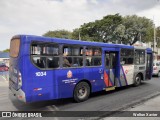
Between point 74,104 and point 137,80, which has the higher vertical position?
point 137,80

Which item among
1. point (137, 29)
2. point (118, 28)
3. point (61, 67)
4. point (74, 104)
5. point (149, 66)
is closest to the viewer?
point (61, 67)

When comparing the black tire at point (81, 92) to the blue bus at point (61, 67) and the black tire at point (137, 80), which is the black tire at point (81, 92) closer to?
the blue bus at point (61, 67)

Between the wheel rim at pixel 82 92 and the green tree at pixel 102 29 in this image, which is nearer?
the wheel rim at pixel 82 92

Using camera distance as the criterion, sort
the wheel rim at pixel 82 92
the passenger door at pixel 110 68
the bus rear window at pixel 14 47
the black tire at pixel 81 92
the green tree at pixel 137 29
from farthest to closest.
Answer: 1. the green tree at pixel 137 29
2. the passenger door at pixel 110 68
3. the wheel rim at pixel 82 92
4. the black tire at pixel 81 92
5. the bus rear window at pixel 14 47

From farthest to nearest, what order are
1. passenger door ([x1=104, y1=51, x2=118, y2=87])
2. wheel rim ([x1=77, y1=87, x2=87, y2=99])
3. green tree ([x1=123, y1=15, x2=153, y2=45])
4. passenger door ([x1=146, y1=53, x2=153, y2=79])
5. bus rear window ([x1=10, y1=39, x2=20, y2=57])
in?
1. green tree ([x1=123, y1=15, x2=153, y2=45])
2. passenger door ([x1=146, y1=53, x2=153, y2=79])
3. passenger door ([x1=104, y1=51, x2=118, y2=87])
4. wheel rim ([x1=77, y1=87, x2=87, y2=99])
5. bus rear window ([x1=10, y1=39, x2=20, y2=57])

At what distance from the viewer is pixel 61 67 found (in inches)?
327

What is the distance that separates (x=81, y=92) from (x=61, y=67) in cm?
165

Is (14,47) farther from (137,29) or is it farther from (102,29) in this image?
(137,29)

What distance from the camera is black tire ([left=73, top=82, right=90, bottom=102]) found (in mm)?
8930

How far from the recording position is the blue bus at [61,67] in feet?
24.1

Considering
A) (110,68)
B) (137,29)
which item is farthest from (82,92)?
(137,29)

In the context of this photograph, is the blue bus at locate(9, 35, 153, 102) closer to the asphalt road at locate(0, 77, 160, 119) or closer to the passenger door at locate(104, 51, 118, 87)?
the passenger door at locate(104, 51, 118, 87)

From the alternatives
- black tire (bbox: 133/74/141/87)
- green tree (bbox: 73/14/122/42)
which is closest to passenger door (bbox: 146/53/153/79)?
black tire (bbox: 133/74/141/87)

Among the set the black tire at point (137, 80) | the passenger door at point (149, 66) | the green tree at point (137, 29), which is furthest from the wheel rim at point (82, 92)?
the green tree at point (137, 29)
